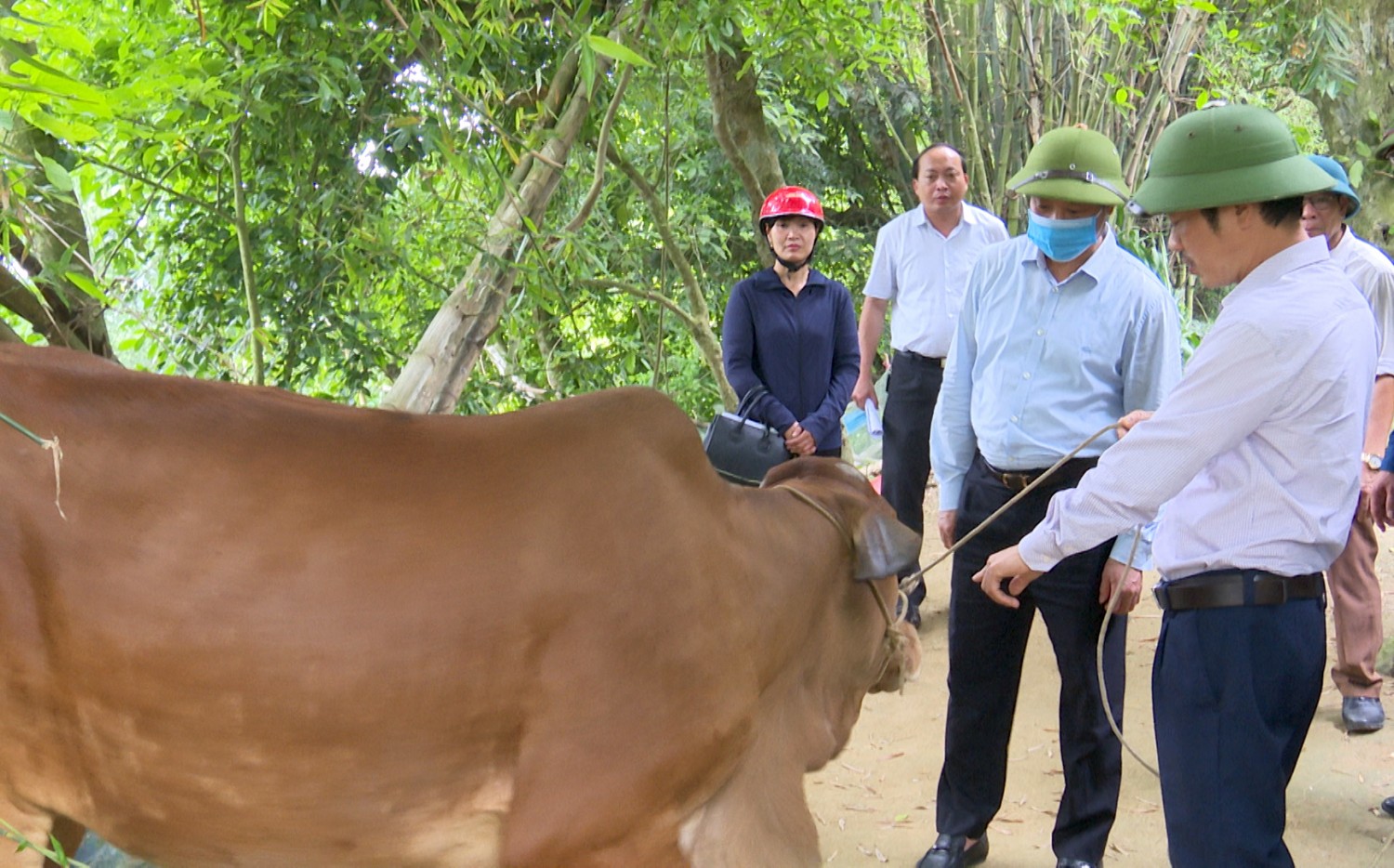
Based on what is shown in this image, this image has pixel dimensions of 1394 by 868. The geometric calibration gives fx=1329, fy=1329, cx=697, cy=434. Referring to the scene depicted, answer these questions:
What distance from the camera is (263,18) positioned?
364cm

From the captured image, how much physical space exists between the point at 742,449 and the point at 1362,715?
2515 millimetres

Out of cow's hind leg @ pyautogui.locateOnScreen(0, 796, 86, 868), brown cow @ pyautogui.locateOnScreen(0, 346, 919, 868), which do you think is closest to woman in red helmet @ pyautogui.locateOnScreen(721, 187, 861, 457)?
brown cow @ pyautogui.locateOnScreen(0, 346, 919, 868)

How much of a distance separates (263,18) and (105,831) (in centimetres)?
231

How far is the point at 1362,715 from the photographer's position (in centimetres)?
488

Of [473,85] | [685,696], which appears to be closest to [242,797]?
[685,696]

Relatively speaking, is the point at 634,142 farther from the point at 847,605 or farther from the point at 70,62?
the point at 847,605

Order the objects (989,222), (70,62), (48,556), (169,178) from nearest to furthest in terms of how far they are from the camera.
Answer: (48,556)
(70,62)
(169,178)
(989,222)

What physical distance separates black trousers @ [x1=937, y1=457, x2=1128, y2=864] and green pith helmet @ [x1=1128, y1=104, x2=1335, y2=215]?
1.21m

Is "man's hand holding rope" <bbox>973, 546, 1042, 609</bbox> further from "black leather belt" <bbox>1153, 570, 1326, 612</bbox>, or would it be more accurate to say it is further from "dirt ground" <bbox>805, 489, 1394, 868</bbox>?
"dirt ground" <bbox>805, 489, 1394, 868</bbox>

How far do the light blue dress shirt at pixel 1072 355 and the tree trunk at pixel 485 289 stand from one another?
57.5 inches

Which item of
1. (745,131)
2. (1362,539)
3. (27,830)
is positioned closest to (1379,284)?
(1362,539)

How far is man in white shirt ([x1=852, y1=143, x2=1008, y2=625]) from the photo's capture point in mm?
5844

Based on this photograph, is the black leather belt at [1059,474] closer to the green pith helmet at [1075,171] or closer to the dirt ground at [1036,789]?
the green pith helmet at [1075,171]

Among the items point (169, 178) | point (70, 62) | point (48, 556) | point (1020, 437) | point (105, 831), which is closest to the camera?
point (48, 556)
